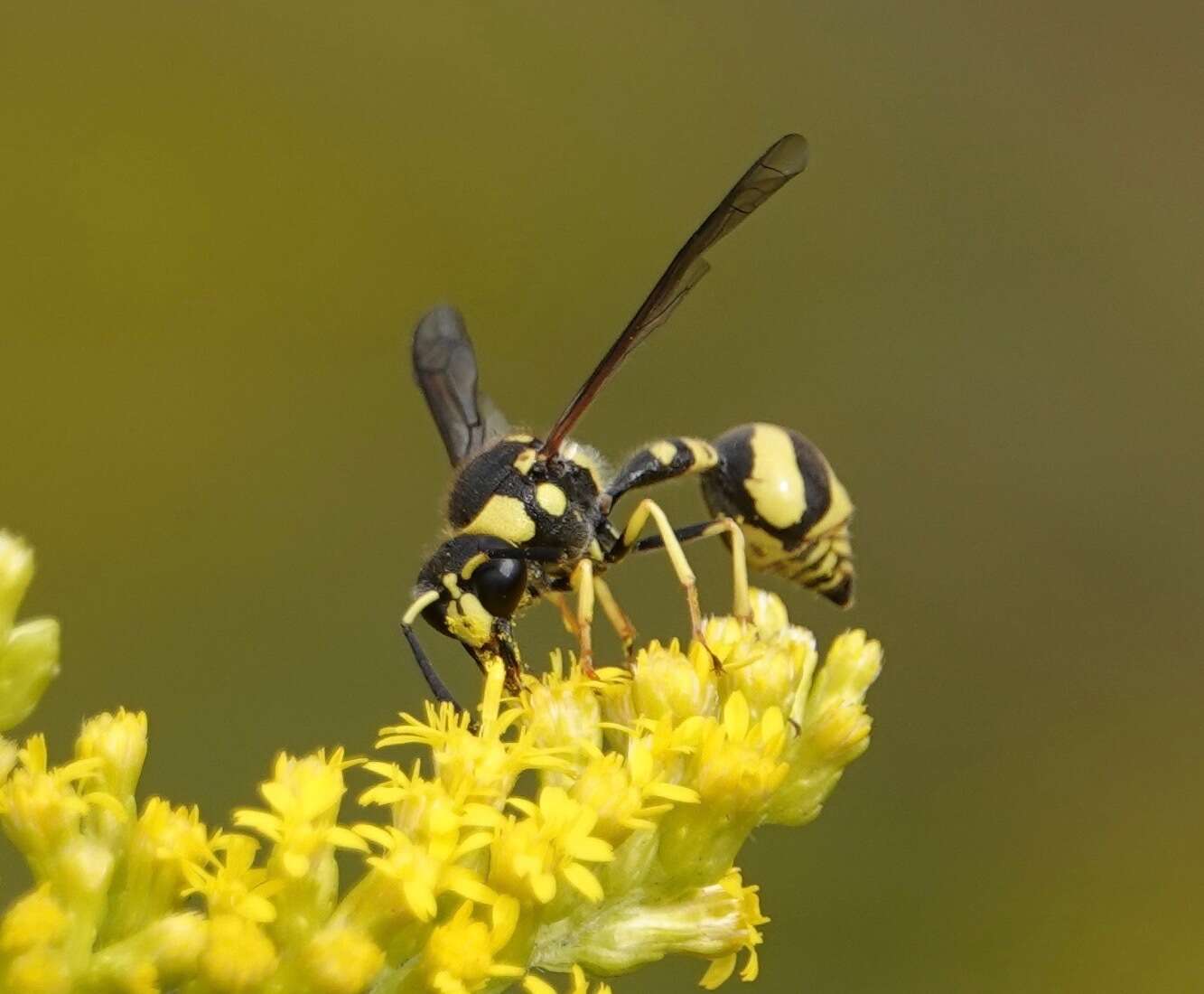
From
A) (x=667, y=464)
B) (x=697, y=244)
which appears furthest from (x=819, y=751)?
(x=667, y=464)

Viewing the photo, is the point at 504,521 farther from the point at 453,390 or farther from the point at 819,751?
the point at 453,390

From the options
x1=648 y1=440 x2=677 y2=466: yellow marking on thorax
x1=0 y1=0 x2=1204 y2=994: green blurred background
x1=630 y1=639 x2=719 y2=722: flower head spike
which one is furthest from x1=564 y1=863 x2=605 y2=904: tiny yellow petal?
x1=0 y1=0 x2=1204 y2=994: green blurred background

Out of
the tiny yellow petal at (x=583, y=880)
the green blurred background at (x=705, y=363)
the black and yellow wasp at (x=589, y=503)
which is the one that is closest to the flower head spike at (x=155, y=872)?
the tiny yellow petal at (x=583, y=880)

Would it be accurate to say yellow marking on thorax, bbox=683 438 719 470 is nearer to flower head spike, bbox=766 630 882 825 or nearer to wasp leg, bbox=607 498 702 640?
wasp leg, bbox=607 498 702 640

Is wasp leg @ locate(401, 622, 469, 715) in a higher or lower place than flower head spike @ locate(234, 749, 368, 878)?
higher

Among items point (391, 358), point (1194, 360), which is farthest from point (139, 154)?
point (1194, 360)
